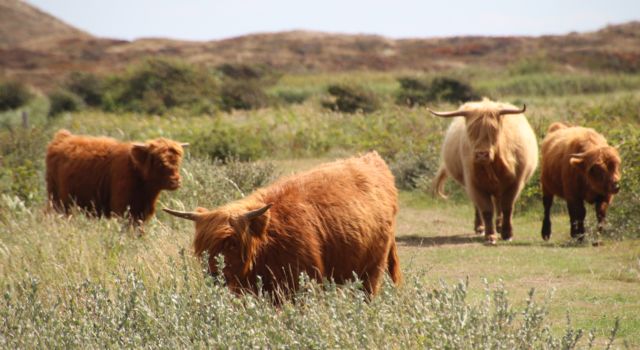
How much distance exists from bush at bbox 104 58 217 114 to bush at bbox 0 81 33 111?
596 centimetres

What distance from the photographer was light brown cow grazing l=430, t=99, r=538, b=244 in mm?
10828

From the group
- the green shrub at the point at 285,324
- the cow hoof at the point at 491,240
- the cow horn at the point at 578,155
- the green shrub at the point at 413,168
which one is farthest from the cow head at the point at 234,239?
the green shrub at the point at 413,168

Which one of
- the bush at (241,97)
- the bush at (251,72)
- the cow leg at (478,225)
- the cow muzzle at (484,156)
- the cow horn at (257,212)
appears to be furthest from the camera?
the bush at (251,72)

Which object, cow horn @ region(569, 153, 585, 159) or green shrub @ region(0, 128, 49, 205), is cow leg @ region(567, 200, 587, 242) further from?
green shrub @ region(0, 128, 49, 205)

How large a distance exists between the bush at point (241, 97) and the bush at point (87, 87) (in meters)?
8.33

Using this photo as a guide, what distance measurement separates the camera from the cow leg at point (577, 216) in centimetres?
1080

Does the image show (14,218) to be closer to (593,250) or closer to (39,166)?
(39,166)

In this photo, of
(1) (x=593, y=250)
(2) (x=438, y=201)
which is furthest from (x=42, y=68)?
(1) (x=593, y=250)

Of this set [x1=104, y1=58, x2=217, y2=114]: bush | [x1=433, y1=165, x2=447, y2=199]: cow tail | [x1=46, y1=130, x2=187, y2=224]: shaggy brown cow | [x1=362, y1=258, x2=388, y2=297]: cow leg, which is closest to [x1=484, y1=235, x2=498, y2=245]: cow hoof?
[x1=433, y1=165, x2=447, y2=199]: cow tail

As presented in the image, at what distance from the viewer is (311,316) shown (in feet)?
15.1

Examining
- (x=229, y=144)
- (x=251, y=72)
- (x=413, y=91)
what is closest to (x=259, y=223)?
(x=229, y=144)

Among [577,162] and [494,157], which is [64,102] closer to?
[494,157]

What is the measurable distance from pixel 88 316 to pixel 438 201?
9964 millimetres

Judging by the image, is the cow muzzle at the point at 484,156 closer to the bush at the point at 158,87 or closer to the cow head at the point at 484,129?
the cow head at the point at 484,129
